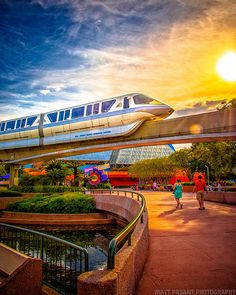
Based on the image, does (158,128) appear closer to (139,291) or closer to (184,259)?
(184,259)

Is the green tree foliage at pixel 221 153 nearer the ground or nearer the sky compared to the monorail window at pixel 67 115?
nearer the ground

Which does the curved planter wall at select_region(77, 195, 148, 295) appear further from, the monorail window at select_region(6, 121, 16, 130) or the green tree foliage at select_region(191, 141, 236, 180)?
the monorail window at select_region(6, 121, 16, 130)

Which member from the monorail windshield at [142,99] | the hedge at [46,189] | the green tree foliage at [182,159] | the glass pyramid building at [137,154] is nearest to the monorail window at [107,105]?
the monorail windshield at [142,99]

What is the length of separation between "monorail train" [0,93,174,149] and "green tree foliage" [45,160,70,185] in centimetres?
295

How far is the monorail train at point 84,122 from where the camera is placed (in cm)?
2155

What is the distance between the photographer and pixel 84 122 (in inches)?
967

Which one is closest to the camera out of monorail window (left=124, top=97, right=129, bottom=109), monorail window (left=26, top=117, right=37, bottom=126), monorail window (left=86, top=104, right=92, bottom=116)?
monorail window (left=124, top=97, right=129, bottom=109)

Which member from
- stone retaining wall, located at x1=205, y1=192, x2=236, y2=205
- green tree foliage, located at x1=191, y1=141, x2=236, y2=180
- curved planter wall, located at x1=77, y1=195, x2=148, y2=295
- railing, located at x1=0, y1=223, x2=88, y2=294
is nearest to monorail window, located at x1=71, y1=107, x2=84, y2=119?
green tree foliage, located at x1=191, y1=141, x2=236, y2=180

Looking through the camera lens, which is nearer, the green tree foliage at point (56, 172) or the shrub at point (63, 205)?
the shrub at point (63, 205)

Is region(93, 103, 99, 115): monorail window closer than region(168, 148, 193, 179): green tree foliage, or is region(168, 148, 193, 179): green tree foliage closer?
region(93, 103, 99, 115): monorail window

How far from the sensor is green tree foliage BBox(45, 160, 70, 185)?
28781 mm

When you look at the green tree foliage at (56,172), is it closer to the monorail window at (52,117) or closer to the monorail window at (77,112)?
the monorail window at (52,117)

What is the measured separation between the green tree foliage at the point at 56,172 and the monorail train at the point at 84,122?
295cm

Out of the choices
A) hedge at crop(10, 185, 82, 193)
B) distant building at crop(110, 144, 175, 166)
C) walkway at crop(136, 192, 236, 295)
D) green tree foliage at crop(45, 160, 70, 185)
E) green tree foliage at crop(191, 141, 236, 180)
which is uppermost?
distant building at crop(110, 144, 175, 166)
